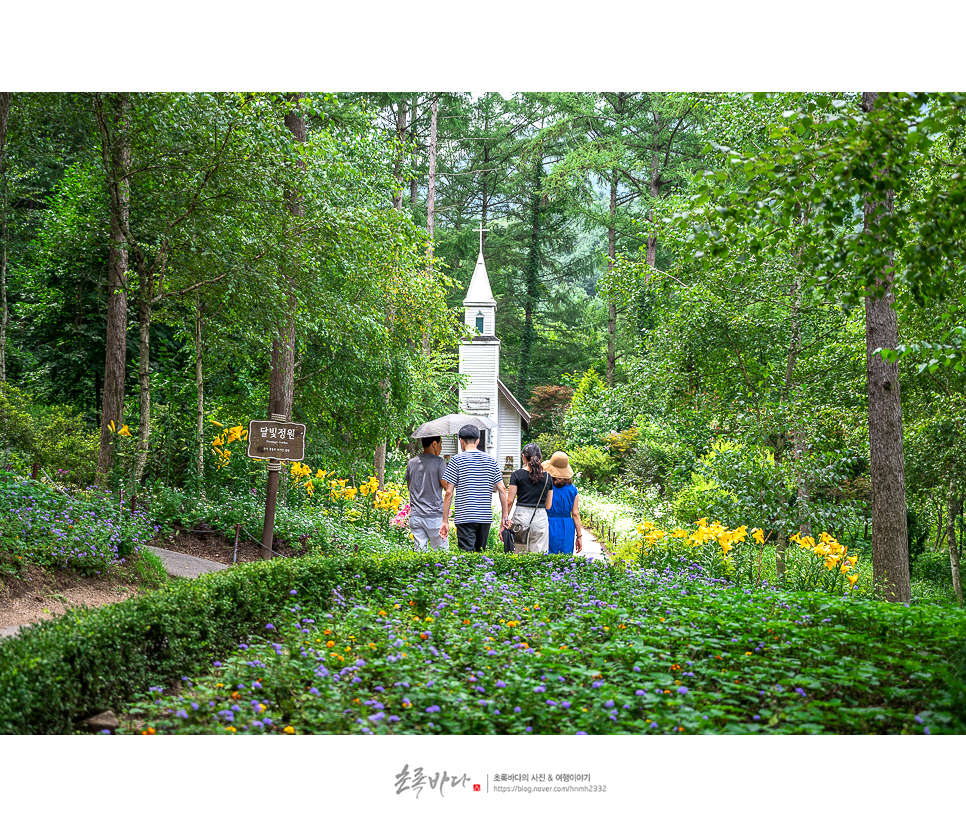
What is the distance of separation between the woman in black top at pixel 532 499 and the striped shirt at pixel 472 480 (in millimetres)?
221

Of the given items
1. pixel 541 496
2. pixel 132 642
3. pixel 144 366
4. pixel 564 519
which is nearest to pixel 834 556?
pixel 564 519

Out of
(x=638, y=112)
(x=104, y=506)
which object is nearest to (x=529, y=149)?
(x=638, y=112)

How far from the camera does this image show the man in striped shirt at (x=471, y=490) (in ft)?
22.6

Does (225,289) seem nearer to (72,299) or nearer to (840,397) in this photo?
(72,299)

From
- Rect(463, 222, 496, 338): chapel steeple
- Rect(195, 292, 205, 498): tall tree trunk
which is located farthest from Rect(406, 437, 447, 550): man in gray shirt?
Rect(463, 222, 496, 338): chapel steeple

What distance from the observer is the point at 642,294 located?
1068 centimetres

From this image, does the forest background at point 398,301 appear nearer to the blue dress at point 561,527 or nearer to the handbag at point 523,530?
the blue dress at point 561,527

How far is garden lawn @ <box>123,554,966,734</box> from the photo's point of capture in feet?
9.62

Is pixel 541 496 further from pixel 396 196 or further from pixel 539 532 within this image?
pixel 396 196

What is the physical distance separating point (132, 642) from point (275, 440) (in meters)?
3.57

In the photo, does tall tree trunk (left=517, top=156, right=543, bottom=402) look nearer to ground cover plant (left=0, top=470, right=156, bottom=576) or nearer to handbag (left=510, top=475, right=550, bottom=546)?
handbag (left=510, top=475, right=550, bottom=546)

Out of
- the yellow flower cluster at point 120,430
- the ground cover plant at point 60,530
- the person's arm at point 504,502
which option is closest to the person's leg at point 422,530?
the person's arm at point 504,502

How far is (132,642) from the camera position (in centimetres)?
348

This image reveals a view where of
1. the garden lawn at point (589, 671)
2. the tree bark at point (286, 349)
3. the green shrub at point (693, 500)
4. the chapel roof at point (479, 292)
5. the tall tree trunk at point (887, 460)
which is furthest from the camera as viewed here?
the chapel roof at point (479, 292)
